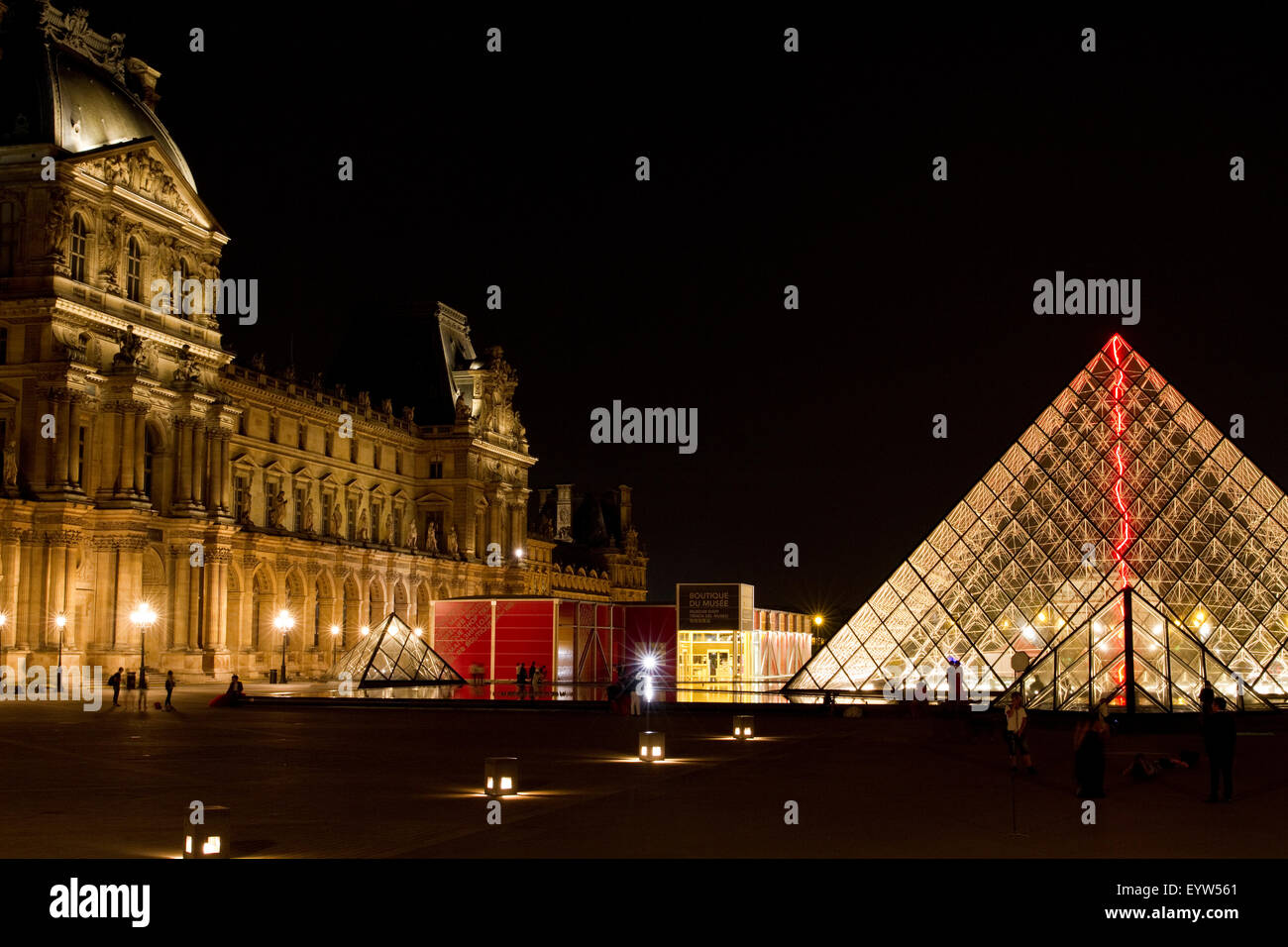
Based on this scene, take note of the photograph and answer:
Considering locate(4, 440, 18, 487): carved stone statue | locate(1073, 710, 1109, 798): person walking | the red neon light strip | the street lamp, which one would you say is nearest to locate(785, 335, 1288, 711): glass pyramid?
the red neon light strip

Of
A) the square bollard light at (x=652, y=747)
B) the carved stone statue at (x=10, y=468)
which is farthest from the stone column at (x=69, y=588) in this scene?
the square bollard light at (x=652, y=747)

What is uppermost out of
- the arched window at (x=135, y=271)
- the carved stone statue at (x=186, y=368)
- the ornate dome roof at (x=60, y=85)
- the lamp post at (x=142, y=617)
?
the ornate dome roof at (x=60, y=85)

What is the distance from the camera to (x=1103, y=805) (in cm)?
1524

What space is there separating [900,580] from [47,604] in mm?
25489

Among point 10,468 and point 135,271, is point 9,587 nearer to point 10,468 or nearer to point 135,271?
point 10,468

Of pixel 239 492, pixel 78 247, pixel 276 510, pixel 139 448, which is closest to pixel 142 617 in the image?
pixel 139 448

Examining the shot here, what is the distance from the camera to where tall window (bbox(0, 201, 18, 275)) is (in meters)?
46.7

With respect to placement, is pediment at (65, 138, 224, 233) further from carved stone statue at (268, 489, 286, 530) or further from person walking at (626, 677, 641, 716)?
person walking at (626, 677, 641, 716)

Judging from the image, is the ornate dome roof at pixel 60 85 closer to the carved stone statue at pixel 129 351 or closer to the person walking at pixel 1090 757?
the carved stone statue at pixel 129 351

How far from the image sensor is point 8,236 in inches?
1842

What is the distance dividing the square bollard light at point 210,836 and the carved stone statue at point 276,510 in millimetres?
54821

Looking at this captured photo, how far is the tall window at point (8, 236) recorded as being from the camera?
46.7 m
